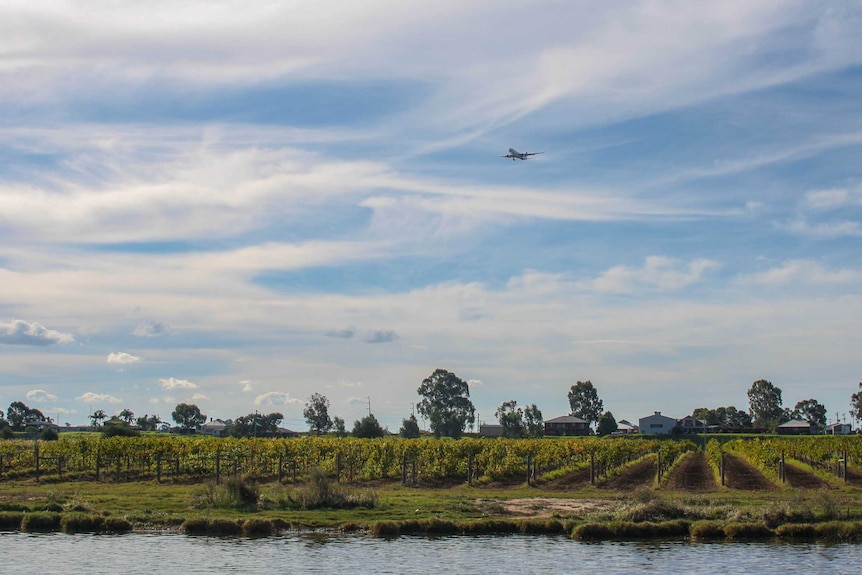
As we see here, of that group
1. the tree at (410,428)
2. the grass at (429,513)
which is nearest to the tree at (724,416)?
the tree at (410,428)

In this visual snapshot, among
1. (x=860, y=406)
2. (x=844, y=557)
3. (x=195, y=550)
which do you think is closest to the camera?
(x=844, y=557)

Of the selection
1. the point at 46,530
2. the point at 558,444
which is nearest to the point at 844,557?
the point at 46,530

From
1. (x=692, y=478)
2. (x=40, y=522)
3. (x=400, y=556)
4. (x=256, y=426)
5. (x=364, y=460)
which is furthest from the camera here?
(x=256, y=426)

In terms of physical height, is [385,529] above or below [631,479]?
below

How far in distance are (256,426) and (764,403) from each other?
107 meters

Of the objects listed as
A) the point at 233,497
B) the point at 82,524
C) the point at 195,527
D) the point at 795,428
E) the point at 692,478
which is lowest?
the point at 195,527

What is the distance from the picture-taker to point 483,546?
105 feet

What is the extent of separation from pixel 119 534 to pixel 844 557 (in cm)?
2610

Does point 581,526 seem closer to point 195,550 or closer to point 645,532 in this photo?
point 645,532

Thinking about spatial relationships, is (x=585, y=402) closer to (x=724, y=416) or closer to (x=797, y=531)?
(x=724, y=416)

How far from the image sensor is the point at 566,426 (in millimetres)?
161875

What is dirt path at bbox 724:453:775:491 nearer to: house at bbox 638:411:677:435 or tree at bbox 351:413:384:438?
tree at bbox 351:413:384:438

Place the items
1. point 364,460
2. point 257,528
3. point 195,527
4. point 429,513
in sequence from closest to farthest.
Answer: point 257,528, point 195,527, point 429,513, point 364,460

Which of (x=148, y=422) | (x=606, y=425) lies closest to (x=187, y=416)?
(x=148, y=422)
